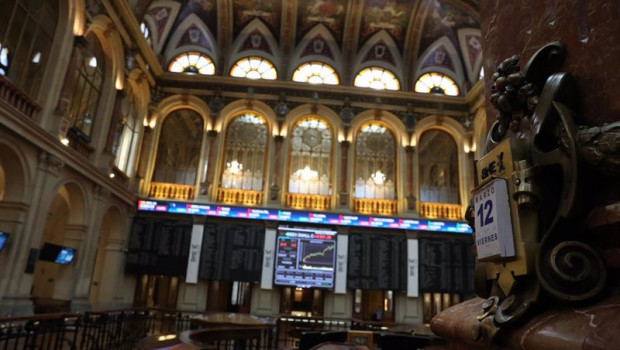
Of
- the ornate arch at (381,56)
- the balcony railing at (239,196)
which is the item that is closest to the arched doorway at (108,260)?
the balcony railing at (239,196)

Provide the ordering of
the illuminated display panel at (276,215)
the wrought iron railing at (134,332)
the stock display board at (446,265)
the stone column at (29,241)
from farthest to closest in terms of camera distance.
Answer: the illuminated display panel at (276,215)
the stock display board at (446,265)
the stone column at (29,241)
the wrought iron railing at (134,332)

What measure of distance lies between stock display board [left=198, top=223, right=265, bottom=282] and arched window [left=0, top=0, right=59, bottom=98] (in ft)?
23.8

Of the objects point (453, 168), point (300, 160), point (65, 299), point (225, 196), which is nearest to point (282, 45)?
point (300, 160)

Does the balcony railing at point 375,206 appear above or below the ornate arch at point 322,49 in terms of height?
below

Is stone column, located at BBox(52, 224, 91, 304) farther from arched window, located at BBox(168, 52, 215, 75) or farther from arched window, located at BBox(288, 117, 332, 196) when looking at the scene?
arched window, located at BBox(168, 52, 215, 75)

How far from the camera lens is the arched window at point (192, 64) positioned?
16.7 m

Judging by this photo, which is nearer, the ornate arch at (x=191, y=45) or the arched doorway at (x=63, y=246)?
the arched doorway at (x=63, y=246)

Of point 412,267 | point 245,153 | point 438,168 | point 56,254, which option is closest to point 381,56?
point 438,168

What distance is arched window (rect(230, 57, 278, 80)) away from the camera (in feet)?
55.8

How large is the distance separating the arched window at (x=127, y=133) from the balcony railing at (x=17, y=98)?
4.74 metres

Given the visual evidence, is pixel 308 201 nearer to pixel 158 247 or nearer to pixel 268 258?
pixel 268 258

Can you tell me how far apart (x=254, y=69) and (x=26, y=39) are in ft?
30.1

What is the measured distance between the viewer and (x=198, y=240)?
46.4 feet

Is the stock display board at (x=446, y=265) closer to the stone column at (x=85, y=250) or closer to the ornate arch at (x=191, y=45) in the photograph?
the stone column at (x=85, y=250)
